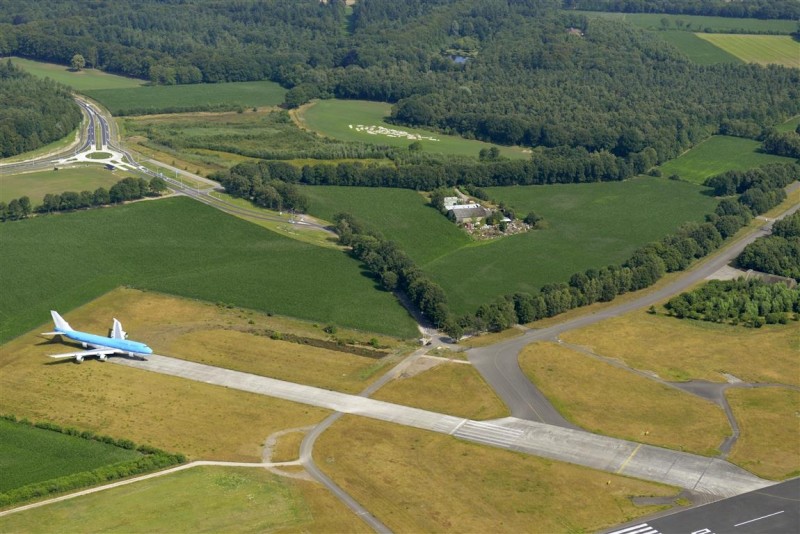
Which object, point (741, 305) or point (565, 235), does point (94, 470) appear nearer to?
point (741, 305)

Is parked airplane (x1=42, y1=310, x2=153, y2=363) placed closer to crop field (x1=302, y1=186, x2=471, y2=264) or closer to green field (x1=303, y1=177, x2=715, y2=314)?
green field (x1=303, y1=177, x2=715, y2=314)

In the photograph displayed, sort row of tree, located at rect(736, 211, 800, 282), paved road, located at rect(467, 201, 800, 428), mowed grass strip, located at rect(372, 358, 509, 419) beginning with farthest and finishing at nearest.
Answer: row of tree, located at rect(736, 211, 800, 282) < paved road, located at rect(467, 201, 800, 428) < mowed grass strip, located at rect(372, 358, 509, 419)

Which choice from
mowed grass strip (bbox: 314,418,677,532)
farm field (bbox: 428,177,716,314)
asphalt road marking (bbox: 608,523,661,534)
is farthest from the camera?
farm field (bbox: 428,177,716,314)

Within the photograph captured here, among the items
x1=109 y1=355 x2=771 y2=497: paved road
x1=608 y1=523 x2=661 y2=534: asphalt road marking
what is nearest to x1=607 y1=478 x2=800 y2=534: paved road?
x1=608 y1=523 x2=661 y2=534: asphalt road marking

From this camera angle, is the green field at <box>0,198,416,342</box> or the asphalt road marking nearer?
the asphalt road marking

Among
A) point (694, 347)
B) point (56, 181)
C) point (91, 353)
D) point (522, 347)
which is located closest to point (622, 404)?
point (522, 347)

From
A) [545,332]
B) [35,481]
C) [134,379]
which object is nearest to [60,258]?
[134,379]
